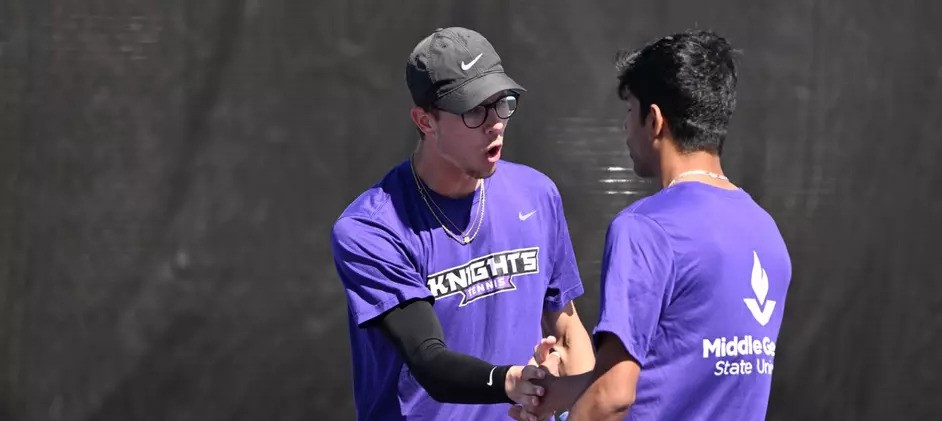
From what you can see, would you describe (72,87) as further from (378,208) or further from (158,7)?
(378,208)

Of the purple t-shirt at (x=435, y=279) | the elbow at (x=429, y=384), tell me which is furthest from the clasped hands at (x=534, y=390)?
the purple t-shirt at (x=435, y=279)

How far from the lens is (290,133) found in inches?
160

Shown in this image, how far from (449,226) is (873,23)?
198cm

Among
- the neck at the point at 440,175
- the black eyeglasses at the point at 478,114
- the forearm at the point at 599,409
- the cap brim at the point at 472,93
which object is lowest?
the forearm at the point at 599,409

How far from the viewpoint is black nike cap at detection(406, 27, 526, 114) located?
9.75 ft

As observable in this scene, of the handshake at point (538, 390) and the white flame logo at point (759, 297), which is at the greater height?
the white flame logo at point (759, 297)

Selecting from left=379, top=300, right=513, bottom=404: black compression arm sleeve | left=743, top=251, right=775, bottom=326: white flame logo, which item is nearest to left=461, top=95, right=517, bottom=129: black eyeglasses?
left=379, top=300, right=513, bottom=404: black compression arm sleeve

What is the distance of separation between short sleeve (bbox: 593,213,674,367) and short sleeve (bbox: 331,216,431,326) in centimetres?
67

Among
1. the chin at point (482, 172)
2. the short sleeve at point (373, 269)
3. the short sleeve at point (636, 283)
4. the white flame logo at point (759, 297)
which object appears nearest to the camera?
the short sleeve at point (636, 283)

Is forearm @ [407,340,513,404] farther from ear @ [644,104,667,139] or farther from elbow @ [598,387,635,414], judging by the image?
ear @ [644,104,667,139]

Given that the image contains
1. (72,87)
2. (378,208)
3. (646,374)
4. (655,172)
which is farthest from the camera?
(72,87)

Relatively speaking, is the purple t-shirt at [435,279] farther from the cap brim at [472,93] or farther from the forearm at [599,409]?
the forearm at [599,409]

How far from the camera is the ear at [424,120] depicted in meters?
3.05

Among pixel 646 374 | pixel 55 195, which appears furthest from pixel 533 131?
pixel 646 374
